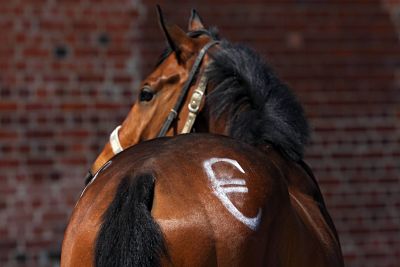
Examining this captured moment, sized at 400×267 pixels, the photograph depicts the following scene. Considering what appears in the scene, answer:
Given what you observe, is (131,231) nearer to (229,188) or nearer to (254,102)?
(229,188)

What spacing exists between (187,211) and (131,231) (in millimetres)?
187

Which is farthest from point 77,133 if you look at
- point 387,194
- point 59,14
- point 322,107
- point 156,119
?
point 156,119

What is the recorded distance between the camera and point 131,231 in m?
2.83

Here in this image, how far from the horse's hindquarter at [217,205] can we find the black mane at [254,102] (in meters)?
0.61

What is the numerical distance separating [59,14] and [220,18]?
4.01ft

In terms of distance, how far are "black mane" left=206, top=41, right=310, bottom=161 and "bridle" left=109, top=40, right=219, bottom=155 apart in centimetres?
5

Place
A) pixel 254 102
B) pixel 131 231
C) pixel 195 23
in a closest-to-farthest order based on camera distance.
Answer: pixel 131 231 → pixel 254 102 → pixel 195 23

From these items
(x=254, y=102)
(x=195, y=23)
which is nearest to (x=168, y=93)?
(x=254, y=102)

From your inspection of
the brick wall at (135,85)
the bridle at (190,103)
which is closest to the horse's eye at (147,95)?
the bridle at (190,103)

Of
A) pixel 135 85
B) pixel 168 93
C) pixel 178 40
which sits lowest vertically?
pixel 135 85

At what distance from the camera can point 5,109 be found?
695 cm

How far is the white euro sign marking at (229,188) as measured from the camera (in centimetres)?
298

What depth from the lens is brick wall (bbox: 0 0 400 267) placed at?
6918mm

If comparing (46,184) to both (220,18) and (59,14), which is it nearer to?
(59,14)
